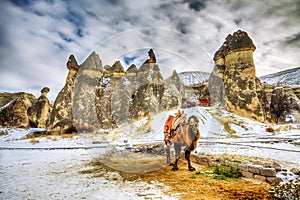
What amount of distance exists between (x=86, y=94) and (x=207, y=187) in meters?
29.7

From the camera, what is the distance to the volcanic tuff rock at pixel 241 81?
91.3 feet

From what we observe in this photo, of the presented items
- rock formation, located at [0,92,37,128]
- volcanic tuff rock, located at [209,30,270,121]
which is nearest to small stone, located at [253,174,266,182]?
volcanic tuff rock, located at [209,30,270,121]

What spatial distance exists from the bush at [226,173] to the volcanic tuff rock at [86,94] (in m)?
25.6

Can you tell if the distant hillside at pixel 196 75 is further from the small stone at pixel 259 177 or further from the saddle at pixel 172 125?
the small stone at pixel 259 177

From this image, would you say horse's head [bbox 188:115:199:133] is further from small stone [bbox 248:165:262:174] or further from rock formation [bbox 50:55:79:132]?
rock formation [bbox 50:55:79:132]

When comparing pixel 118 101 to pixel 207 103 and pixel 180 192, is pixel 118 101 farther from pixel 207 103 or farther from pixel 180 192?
pixel 180 192

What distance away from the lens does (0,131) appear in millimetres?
24969

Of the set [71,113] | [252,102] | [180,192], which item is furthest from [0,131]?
[252,102]

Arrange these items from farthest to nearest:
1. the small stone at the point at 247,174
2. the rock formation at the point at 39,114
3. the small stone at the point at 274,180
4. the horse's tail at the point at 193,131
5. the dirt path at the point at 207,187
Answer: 1. the rock formation at the point at 39,114
2. the horse's tail at the point at 193,131
3. the small stone at the point at 247,174
4. the small stone at the point at 274,180
5. the dirt path at the point at 207,187

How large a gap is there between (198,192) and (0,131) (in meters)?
28.8

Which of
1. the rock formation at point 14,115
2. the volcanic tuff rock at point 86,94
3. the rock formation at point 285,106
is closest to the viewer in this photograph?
the volcanic tuff rock at point 86,94

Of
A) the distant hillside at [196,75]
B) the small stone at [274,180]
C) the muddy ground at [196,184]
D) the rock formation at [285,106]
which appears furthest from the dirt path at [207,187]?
the rock formation at [285,106]

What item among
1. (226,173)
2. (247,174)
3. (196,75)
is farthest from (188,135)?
(196,75)

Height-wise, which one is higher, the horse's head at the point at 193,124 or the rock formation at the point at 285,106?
the rock formation at the point at 285,106
